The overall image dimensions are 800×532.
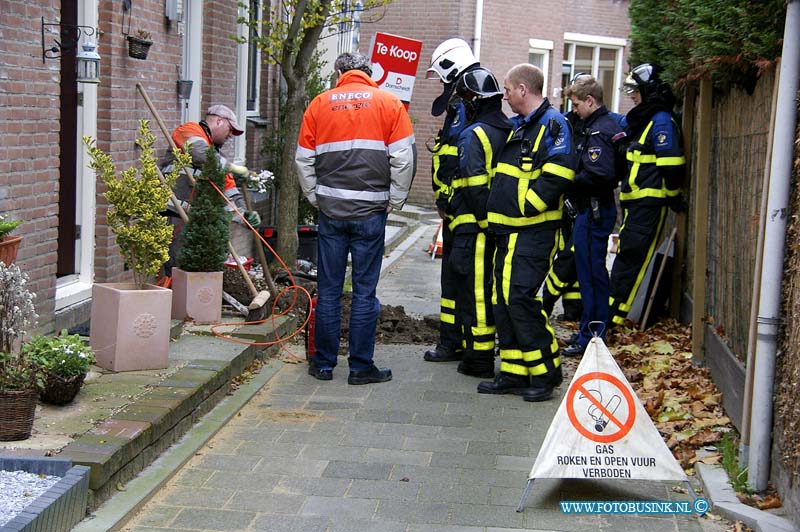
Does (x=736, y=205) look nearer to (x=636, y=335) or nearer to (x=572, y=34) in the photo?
(x=636, y=335)

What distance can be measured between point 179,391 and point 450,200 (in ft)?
8.88

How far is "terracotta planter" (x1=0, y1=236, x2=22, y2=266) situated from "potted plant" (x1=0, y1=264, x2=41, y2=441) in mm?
216

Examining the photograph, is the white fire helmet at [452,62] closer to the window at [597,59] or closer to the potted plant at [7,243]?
the potted plant at [7,243]

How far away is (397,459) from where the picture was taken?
5875 millimetres

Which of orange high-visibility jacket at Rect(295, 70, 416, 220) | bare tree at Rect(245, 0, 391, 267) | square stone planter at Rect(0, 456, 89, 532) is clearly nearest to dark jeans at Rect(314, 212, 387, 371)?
orange high-visibility jacket at Rect(295, 70, 416, 220)

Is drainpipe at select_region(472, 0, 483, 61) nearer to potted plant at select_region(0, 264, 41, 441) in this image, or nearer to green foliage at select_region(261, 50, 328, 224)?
green foliage at select_region(261, 50, 328, 224)

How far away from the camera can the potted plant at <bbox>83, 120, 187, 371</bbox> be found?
6262mm

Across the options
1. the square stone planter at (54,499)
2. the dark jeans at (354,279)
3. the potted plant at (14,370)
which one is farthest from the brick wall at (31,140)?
the square stone planter at (54,499)

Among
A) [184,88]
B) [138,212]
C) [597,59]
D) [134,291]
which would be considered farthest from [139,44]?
[597,59]

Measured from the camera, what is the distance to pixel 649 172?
875 cm

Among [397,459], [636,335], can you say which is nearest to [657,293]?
[636,335]

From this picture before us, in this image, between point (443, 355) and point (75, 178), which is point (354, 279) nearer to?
point (443, 355)

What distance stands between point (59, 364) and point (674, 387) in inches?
166

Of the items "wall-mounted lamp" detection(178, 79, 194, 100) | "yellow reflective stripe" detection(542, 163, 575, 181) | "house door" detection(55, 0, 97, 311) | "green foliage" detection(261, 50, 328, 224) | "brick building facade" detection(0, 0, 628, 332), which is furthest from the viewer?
"green foliage" detection(261, 50, 328, 224)
